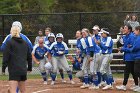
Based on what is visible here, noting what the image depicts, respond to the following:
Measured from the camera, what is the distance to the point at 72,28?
20.6m

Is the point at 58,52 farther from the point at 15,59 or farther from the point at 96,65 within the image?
the point at 15,59

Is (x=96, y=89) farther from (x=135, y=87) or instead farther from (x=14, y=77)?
(x=14, y=77)

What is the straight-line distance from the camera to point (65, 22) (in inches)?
811

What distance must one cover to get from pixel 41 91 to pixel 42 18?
24.3 ft

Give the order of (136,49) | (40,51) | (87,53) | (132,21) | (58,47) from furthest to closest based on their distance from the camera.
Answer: (132,21), (40,51), (58,47), (87,53), (136,49)

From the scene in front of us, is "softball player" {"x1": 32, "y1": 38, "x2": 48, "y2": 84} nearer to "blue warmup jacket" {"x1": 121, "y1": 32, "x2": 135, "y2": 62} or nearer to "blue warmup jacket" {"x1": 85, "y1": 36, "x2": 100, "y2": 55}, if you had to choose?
"blue warmup jacket" {"x1": 85, "y1": 36, "x2": 100, "y2": 55}

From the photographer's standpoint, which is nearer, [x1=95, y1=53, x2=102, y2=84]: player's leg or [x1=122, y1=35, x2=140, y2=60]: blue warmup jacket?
[x1=122, y1=35, x2=140, y2=60]: blue warmup jacket

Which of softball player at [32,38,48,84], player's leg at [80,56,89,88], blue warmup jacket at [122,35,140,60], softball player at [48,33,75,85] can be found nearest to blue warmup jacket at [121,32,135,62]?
blue warmup jacket at [122,35,140,60]

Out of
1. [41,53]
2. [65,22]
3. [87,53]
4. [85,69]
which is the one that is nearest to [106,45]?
[87,53]

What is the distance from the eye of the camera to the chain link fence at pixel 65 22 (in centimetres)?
2028

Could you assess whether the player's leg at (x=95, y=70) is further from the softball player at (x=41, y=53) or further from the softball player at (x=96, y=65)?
the softball player at (x=41, y=53)

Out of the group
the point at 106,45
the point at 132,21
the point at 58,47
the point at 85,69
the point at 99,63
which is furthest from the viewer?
the point at 132,21

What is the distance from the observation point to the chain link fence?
20281 millimetres

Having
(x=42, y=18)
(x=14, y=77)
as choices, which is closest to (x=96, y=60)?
(x=14, y=77)
